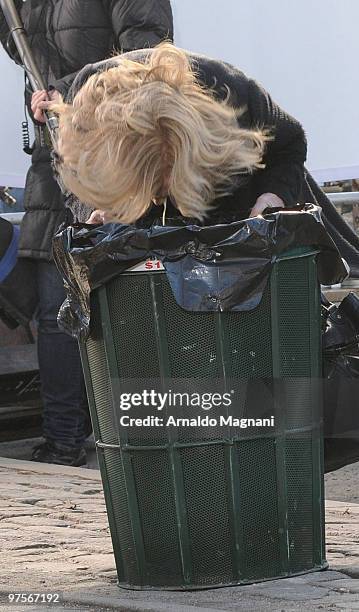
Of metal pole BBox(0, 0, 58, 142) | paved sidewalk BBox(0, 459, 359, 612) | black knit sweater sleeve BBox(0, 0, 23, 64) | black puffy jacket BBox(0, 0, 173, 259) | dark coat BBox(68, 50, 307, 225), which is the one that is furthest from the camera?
black knit sweater sleeve BBox(0, 0, 23, 64)

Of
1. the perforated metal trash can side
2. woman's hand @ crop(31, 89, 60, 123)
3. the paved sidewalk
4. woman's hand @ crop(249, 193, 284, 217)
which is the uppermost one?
woman's hand @ crop(249, 193, 284, 217)

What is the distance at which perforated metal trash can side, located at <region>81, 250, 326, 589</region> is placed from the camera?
3.43 metres

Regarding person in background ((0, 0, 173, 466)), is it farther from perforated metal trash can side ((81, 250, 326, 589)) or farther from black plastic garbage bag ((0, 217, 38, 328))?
perforated metal trash can side ((81, 250, 326, 589))

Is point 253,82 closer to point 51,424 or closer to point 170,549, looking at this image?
point 170,549

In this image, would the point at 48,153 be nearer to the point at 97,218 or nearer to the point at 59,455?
the point at 59,455

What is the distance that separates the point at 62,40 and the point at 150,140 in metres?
2.59

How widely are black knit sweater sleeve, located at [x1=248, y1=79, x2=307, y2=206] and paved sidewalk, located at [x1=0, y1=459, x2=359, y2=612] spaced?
3.79 ft

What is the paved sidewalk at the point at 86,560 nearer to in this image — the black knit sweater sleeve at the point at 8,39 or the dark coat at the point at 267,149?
the dark coat at the point at 267,149

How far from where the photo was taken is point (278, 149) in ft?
13.4

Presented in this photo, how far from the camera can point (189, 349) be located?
3.42m

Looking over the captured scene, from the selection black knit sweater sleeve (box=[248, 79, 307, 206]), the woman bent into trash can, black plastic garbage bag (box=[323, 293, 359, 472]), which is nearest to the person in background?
black knit sweater sleeve (box=[248, 79, 307, 206])

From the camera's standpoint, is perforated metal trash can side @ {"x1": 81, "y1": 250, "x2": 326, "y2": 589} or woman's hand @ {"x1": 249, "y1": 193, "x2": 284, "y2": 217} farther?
woman's hand @ {"x1": 249, "y1": 193, "x2": 284, "y2": 217}

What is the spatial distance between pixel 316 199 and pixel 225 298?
49.6 inches

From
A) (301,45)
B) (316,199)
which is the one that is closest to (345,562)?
(316,199)
